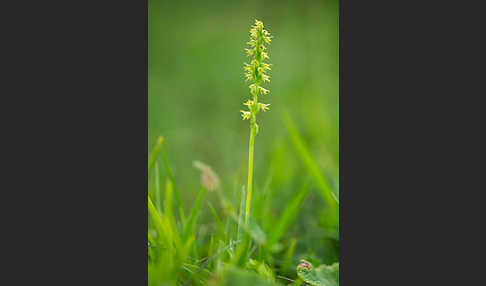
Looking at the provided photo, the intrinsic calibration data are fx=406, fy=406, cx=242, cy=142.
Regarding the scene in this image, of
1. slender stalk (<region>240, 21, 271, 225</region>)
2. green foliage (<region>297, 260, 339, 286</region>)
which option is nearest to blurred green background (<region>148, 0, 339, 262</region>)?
green foliage (<region>297, 260, 339, 286</region>)

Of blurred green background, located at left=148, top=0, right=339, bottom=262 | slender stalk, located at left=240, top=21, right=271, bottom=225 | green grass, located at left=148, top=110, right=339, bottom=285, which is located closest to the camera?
green grass, located at left=148, top=110, right=339, bottom=285

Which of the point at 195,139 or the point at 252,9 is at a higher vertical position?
the point at 252,9

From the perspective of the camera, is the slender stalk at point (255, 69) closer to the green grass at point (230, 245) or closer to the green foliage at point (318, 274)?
the green grass at point (230, 245)

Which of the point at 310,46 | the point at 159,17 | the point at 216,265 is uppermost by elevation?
the point at 310,46

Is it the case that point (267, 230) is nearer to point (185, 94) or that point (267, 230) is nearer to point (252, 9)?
point (252, 9)

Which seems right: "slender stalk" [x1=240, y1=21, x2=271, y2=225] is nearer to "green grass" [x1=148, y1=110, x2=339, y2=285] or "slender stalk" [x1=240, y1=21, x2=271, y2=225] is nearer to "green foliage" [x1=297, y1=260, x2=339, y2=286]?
"green grass" [x1=148, y1=110, x2=339, y2=285]

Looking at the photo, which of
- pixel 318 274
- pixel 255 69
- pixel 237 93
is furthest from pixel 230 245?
pixel 237 93

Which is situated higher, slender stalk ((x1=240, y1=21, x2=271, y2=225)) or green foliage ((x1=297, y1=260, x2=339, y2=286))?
slender stalk ((x1=240, y1=21, x2=271, y2=225))

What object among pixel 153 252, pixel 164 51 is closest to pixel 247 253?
pixel 153 252
